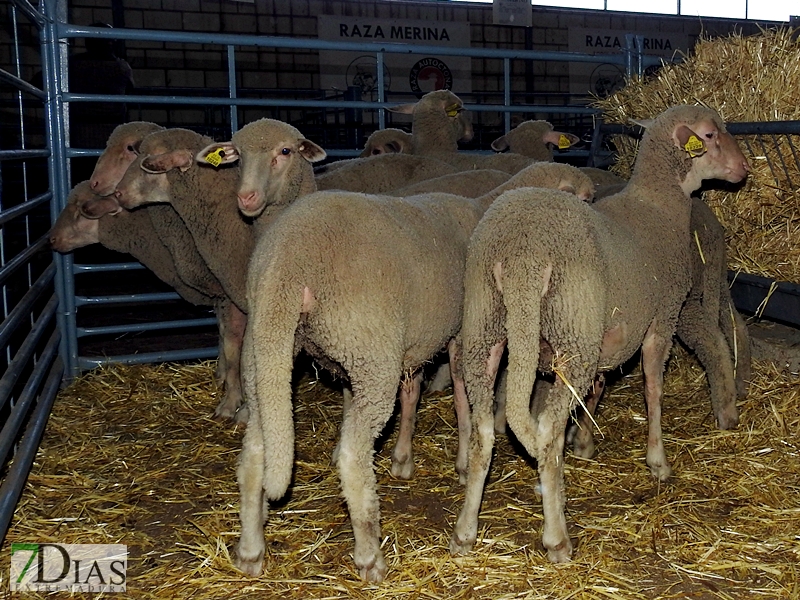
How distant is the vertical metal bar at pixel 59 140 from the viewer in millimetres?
5000

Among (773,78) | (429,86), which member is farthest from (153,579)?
(429,86)

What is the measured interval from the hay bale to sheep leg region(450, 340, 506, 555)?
2.15 meters

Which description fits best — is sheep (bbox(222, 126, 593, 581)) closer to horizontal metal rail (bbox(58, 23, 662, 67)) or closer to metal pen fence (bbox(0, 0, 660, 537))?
metal pen fence (bbox(0, 0, 660, 537))

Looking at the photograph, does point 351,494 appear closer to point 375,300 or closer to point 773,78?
point 375,300

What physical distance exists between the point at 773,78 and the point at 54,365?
14.2ft

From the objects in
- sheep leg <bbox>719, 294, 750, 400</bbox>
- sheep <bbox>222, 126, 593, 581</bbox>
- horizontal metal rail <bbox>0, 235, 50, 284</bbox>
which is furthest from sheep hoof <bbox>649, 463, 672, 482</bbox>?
horizontal metal rail <bbox>0, 235, 50, 284</bbox>

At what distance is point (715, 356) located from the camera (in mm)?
4055

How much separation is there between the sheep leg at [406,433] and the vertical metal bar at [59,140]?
256 cm

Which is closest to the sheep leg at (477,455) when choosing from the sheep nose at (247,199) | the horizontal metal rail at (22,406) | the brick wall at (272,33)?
the sheep nose at (247,199)

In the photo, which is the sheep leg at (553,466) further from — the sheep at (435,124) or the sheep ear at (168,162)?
the sheep at (435,124)

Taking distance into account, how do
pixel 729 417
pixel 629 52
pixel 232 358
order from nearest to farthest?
pixel 729 417
pixel 232 358
pixel 629 52

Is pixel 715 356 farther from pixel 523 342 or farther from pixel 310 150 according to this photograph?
pixel 310 150

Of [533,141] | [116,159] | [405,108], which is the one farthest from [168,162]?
[533,141]

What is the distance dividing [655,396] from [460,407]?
82cm
